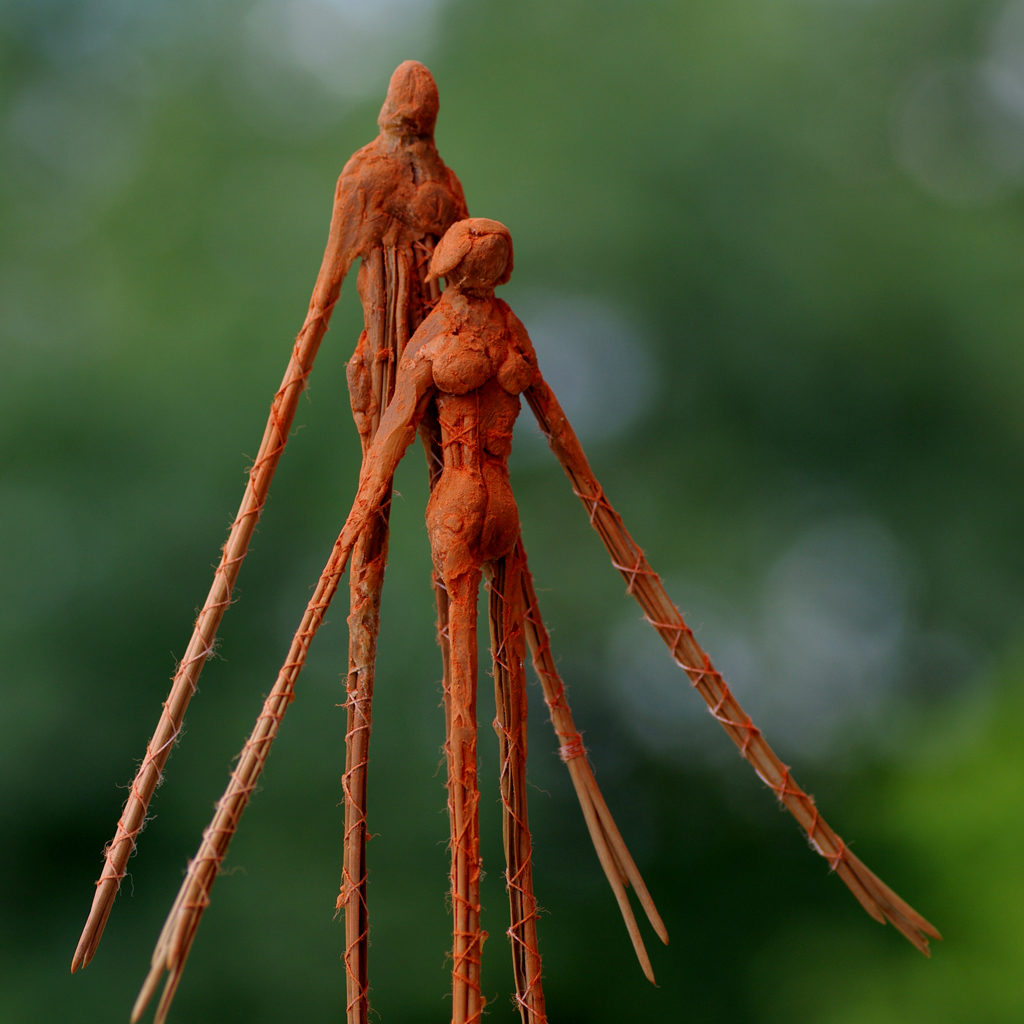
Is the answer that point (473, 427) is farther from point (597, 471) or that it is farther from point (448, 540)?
point (597, 471)

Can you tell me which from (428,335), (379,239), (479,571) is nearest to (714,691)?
(479,571)

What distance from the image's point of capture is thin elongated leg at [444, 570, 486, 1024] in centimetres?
124

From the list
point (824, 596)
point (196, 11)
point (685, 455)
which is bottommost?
point (824, 596)

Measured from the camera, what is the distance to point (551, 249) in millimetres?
1896

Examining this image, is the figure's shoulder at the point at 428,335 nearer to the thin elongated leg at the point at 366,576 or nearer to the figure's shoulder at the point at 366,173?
the thin elongated leg at the point at 366,576

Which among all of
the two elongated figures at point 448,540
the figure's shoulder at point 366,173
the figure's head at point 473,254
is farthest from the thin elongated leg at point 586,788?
the figure's shoulder at point 366,173

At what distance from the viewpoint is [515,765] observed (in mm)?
1390

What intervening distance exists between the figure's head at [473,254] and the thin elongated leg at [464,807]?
1.09 feet

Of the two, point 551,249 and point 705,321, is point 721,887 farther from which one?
point 551,249

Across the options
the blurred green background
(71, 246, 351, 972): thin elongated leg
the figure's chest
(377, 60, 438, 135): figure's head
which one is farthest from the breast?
the blurred green background

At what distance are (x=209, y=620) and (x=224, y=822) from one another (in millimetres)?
245

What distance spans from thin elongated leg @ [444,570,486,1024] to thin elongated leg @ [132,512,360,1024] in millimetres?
142

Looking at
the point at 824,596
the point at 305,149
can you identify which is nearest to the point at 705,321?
the point at 824,596

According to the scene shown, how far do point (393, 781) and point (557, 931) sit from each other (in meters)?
0.35
